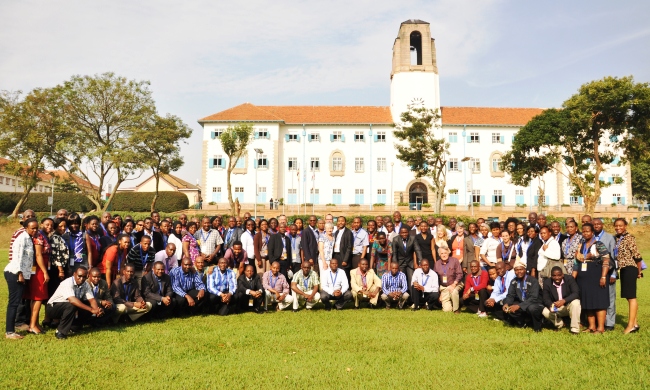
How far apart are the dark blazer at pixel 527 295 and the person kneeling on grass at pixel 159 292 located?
5.57m

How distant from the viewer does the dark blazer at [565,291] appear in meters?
7.02

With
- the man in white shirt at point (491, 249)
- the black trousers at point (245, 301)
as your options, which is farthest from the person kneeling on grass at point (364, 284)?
the man in white shirt at point (491, 249)

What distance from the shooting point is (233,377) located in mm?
4965

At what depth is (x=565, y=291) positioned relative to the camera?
23.5 feet

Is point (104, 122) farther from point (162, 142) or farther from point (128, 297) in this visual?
point (128, 297)

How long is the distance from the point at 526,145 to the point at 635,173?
23949mm

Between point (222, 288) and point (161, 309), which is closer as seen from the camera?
point (161, 309)

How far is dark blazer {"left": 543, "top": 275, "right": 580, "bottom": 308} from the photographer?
702 centimetres

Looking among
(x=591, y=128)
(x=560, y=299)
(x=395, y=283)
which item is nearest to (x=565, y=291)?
(x=560, y=299)

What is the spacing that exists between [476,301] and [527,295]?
1.64 meters

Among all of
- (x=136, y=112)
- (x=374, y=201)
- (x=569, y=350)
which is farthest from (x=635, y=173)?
(x=569, y=350)

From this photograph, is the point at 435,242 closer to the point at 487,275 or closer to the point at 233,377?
the point at 487,275

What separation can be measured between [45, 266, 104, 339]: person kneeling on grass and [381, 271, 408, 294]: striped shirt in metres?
5.08

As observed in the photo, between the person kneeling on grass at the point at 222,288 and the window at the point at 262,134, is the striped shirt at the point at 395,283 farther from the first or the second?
the window at the point at 262,134
